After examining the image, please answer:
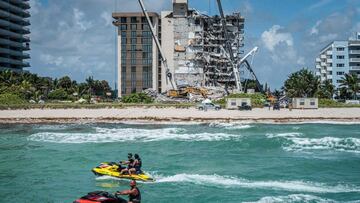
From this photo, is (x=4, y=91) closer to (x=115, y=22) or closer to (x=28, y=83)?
(x=28, y=83)

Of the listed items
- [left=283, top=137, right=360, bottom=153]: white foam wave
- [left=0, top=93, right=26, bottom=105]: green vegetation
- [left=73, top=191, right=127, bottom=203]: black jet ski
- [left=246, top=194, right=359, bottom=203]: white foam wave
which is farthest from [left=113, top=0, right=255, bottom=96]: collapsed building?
[left=73, top=191, right=127, bottom=203]: black jet ski

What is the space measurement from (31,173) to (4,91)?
59.3 m

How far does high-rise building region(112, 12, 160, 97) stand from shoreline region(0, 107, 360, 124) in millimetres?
56618

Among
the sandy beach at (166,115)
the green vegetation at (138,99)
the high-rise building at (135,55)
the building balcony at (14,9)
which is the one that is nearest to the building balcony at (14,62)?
the building balcony at (14,9)

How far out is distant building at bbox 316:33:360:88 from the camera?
125375mm

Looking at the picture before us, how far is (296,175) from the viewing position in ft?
90.3

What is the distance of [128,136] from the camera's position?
47781mm

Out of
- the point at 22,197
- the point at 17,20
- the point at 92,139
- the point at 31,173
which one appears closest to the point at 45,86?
the point at 17,20

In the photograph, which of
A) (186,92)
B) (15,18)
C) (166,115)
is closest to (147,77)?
(186,92)

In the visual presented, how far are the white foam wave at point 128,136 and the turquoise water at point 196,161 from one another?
0.10 m

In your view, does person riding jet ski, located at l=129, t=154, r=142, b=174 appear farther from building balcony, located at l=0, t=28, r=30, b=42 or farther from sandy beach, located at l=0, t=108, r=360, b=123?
building balcony, located at l=0, t=28, r=30, b=42

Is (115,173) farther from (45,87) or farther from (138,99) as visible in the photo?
(45,87)

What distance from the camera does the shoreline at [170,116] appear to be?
203 ft

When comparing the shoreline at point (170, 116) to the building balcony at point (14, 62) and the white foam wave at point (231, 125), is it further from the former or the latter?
the building balcony at point (14, 62)
